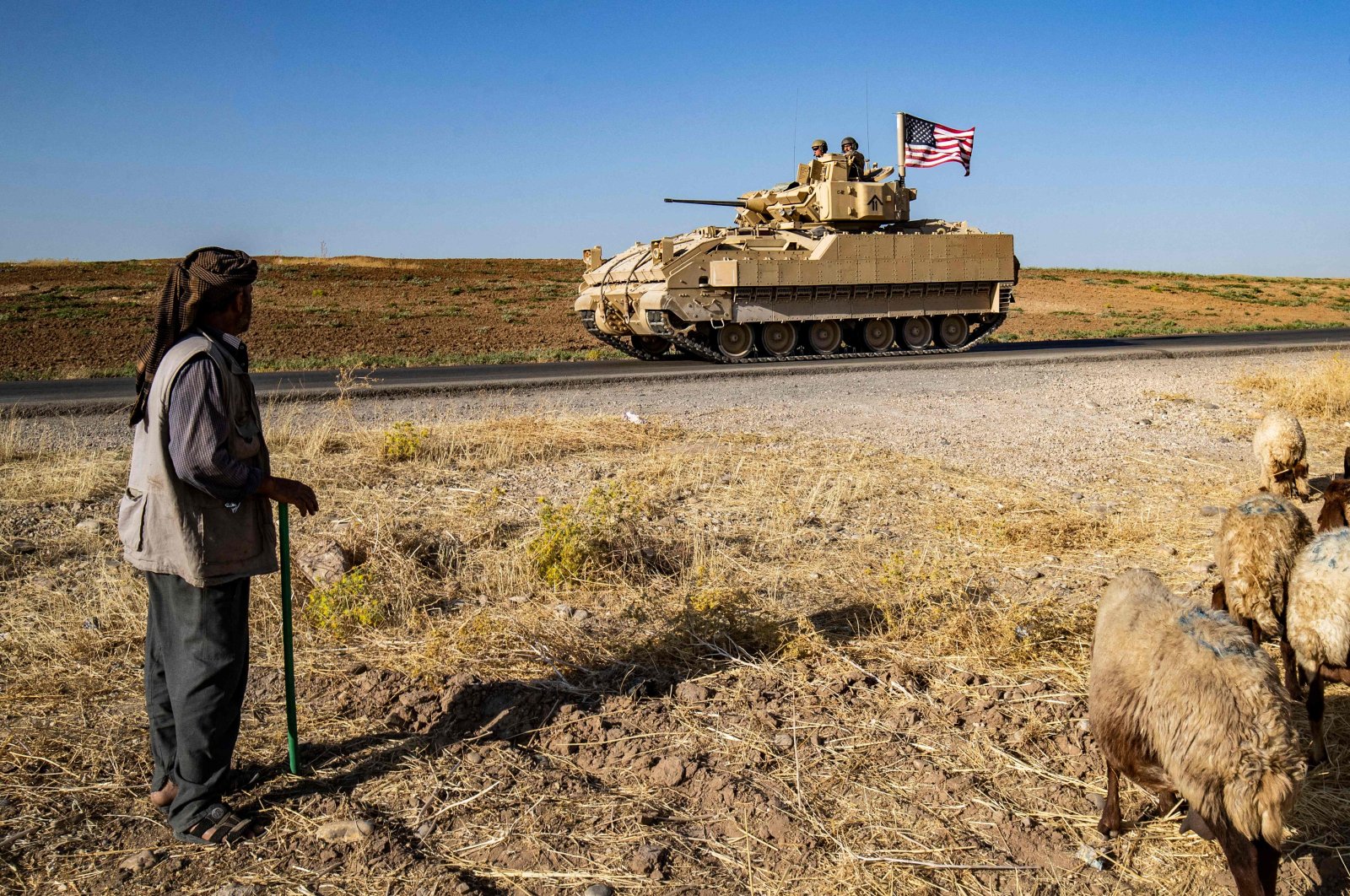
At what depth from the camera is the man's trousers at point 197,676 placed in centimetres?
342

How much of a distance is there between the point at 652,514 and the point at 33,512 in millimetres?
4397

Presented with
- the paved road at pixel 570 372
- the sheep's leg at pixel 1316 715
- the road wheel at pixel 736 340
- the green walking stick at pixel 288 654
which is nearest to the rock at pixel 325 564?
the green walking stick at pixel 288 654

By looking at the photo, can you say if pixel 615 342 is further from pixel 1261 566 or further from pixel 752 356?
pixel 1261 566

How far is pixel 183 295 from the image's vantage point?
3369 millimetres

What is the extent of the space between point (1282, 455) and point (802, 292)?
13.3 meters

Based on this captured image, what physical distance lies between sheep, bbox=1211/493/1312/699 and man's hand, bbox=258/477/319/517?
137 inches

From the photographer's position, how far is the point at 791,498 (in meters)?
7.97

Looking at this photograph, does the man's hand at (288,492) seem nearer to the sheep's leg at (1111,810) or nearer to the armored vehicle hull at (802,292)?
the sheep's leg at (1111,810)

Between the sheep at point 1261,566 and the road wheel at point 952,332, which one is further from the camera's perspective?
the road wheel at point 952,332

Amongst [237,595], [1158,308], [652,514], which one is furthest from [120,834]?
[1158,308]

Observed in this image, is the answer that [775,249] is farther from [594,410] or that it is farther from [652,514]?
[652,514]

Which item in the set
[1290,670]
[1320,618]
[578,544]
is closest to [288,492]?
[578,544]

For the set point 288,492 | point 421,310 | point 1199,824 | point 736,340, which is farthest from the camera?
point 421,310

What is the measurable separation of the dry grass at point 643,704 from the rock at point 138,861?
0.16 feet
